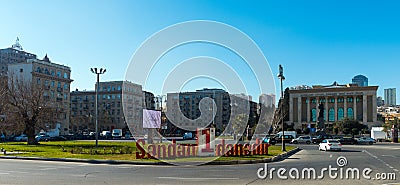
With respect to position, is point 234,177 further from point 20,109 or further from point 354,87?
point 354,87

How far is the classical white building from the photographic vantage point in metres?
118

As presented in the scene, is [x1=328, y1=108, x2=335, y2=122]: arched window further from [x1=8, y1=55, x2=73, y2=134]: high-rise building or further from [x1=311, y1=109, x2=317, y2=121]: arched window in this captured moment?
[x1=8, y1=55, x2=73, y2=134]: high-rise building

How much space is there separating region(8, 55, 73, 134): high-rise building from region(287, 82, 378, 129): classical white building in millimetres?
70175

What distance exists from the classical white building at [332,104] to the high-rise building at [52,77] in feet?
230

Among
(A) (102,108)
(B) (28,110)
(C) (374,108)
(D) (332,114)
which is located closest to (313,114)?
(D) (332,114)

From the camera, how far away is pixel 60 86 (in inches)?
4139

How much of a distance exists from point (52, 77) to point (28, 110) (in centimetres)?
5717

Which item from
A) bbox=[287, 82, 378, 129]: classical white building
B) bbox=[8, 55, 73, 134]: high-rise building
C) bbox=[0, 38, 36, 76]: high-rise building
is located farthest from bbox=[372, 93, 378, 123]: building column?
bbox=[0, 38, 36, 76]: high-rise building

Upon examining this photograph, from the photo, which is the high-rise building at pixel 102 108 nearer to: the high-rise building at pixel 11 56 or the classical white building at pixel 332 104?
the high-rise building at pixel 11 56

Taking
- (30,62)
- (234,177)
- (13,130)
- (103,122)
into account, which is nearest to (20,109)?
(13,130)

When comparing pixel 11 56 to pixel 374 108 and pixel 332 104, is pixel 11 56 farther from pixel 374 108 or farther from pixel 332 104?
pixel 374 108

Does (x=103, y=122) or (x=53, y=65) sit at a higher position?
(x=53, y=65)

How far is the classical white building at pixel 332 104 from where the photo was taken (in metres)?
118

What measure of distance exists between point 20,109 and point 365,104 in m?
101
